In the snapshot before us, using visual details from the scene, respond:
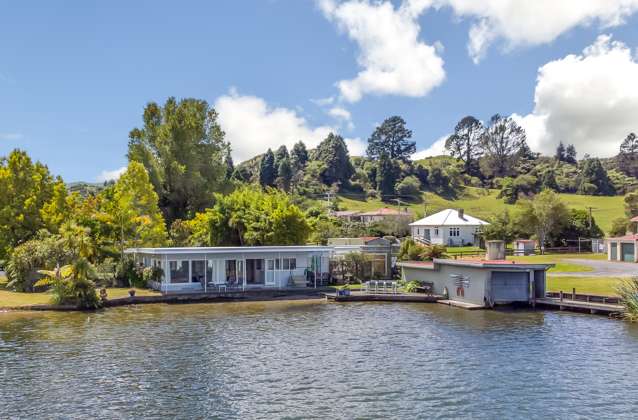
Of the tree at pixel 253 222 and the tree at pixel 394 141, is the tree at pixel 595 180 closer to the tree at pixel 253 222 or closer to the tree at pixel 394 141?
the tree at pixel 394 141

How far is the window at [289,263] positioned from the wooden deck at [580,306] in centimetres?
1719

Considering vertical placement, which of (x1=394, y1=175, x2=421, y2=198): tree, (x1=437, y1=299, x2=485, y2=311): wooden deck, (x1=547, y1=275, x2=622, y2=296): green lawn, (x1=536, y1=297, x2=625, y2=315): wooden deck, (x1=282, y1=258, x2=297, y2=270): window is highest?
(x1=394, y1=175, x2=421, y2=198): tree

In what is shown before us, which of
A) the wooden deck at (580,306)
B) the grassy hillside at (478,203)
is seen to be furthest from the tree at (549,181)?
the wooden deck at (580,306)

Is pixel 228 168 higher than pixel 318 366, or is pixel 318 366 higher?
pixel 228 168

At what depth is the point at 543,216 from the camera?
69.4 meters

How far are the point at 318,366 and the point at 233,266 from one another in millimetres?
21718

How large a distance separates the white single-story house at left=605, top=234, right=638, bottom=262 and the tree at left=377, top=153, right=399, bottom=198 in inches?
2774

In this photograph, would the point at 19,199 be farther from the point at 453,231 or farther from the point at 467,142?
the point at 467,142

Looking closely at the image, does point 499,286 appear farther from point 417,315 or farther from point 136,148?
point 136,148

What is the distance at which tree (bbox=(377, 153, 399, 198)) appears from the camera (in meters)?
127

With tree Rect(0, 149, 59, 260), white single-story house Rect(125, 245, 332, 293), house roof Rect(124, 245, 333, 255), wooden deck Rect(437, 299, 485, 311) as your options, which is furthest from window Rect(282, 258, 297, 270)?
tree Rect(0, 149, 59, 260)

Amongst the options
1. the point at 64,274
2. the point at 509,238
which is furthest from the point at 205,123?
the point at 509,238

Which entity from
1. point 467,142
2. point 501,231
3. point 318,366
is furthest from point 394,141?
point 318,366

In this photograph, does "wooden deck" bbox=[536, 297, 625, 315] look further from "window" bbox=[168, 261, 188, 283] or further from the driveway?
"window" bbox=[168, 261, 188, 283]
